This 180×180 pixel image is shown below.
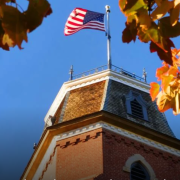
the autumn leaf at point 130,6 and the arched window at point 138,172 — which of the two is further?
the arched window at point 138,172

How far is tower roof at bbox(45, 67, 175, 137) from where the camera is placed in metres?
21.5

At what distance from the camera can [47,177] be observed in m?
20.2

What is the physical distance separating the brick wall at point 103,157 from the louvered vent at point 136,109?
2.12 m

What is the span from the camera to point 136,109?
2262cm

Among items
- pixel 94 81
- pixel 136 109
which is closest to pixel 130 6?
pixel 136 109

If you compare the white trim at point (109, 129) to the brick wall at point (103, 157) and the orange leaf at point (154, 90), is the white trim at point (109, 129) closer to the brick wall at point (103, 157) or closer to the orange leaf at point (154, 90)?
the brick wall at point (103, 157)

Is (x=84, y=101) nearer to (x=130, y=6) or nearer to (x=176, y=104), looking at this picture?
(x=176, y=104)

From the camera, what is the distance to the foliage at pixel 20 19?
3.51 meters

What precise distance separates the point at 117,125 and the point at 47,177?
324 centimetres

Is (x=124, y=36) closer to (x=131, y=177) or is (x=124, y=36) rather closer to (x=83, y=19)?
(x=131, y=177)

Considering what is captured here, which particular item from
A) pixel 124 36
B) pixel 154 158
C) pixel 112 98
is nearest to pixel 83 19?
pixel 112 98

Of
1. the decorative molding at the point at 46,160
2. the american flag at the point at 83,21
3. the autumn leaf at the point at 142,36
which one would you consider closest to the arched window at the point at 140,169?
the decorative molding at the point at 46,160

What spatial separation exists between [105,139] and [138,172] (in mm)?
1688

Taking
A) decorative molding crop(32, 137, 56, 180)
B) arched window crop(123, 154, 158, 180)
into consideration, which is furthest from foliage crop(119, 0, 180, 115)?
decorative molding crop(32, 137, 56, 180)
